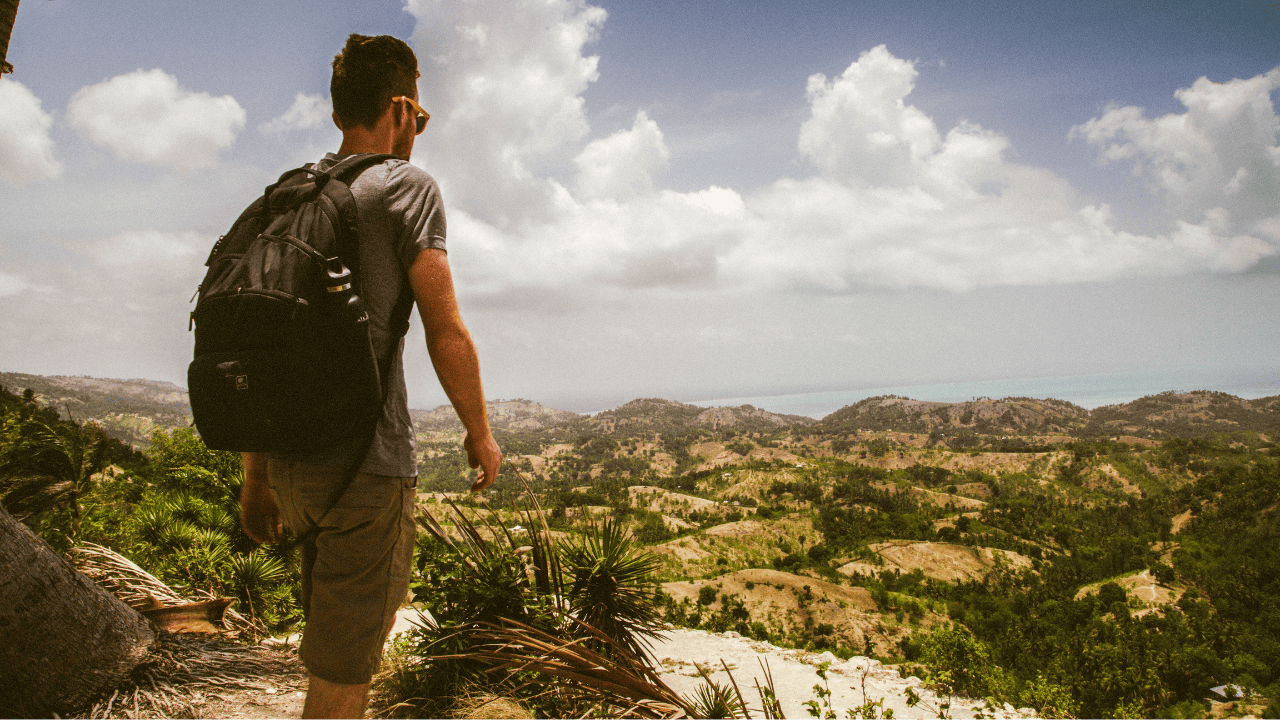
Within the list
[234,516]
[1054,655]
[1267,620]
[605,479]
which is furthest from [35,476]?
[605,479]

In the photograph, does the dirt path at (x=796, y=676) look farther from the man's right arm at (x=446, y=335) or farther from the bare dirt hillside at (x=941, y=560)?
the bare dirt hillside at (x=941, y=560)

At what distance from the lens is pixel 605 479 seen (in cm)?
14175

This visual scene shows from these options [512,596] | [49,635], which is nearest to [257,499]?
[49,635]

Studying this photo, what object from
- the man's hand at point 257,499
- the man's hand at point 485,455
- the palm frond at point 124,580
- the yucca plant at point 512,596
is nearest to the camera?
the man's hand at point 485,455

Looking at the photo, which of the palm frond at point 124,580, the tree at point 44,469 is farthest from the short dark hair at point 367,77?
the tree at point 44,469

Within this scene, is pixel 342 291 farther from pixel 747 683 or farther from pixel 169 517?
pixel 747 683

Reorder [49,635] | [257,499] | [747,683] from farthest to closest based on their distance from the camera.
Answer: [747,683], [49,635], [257,499]

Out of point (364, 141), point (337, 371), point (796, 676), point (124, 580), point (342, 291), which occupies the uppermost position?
point (364, 141)

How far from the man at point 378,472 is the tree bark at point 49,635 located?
1768 millimetres

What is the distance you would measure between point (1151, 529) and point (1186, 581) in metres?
28.1

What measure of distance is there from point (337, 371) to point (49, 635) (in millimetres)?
2268

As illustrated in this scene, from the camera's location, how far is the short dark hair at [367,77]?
1.58 meters

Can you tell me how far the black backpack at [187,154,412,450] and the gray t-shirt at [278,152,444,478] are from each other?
6 centimetres

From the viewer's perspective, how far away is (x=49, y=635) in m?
2.24
